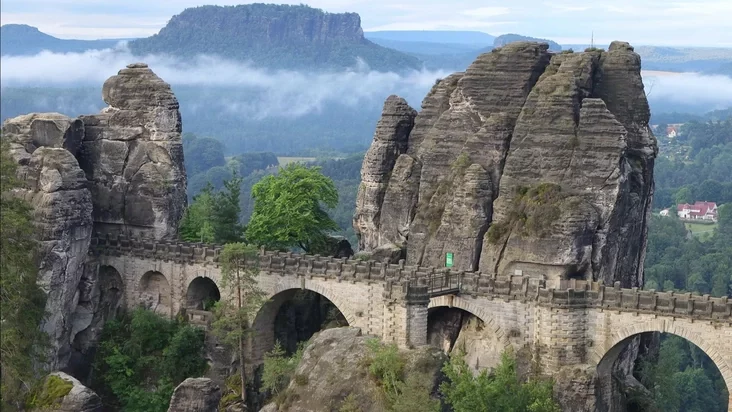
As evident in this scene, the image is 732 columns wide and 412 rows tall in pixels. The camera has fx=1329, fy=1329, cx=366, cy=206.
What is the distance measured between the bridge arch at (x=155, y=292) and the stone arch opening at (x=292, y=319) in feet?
18.7

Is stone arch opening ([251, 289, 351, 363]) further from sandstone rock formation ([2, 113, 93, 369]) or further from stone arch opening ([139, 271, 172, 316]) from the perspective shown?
sandstone rock formation ([2, 113, 93, 369])

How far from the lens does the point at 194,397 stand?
185ft

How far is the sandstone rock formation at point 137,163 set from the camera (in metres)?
67.4

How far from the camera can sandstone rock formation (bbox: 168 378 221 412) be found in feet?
185

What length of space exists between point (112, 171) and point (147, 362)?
35.0 ft

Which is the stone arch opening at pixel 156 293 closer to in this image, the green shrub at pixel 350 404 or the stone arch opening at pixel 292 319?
the stone arch opening at pixel 292 319

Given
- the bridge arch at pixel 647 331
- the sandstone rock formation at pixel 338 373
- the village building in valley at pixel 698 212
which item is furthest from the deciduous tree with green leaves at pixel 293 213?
the village building in valley at pixel 698 212

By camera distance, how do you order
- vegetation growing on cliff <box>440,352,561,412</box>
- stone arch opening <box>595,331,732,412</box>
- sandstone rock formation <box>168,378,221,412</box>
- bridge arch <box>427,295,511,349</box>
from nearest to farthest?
vegetation growing on cliff <box>440,352,561,412</box>
stone arch opening <box>595,331,732,412</box>
sandstone rock formation <box>168,378,221,412</box>
bridge arch <box>427,295,511,349</box>

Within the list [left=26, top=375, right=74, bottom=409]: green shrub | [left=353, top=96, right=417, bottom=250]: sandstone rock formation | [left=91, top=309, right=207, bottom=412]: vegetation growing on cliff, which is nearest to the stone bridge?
[left=91, top=309, right=207, bottom=412]: vegetation growing on cliff

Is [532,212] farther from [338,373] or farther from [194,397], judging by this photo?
[194,397]

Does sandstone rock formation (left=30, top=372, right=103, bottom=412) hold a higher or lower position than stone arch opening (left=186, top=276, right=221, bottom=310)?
lower

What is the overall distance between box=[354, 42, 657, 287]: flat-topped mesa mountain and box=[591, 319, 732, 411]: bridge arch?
158 inches

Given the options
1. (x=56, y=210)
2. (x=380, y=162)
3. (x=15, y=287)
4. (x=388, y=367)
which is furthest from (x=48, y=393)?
(x=380, y=162)

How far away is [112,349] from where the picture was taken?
6444cm
